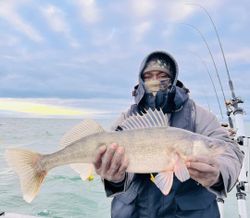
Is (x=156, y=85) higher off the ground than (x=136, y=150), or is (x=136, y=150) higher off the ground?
(x=156, y=85)

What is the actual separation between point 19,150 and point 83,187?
8.81 m

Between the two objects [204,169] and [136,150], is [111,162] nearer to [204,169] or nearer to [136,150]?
[136,150]

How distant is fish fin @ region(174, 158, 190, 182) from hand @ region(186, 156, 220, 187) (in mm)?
23

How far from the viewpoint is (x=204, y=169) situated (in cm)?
221

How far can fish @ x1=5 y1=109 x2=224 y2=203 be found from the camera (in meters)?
2.33

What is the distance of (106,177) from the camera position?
103 inches

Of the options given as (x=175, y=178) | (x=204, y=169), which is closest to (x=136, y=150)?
(x=175, y=178)

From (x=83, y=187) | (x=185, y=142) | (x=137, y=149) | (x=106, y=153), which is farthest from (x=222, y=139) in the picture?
(x=83, y=187)

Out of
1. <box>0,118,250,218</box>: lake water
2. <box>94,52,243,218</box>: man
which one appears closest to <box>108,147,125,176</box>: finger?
<box>94,52,243,218</box>: man

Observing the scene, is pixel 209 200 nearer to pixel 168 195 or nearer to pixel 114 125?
pixel 168 195

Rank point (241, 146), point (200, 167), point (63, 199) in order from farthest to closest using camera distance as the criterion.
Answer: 1. point (63, 199)
2. point (241, 146)
3. point (200, 167)

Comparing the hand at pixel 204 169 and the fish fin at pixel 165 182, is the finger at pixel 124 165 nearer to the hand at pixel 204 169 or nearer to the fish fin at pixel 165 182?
the fish fin at pixel 165 182

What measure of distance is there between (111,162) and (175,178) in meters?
0.44

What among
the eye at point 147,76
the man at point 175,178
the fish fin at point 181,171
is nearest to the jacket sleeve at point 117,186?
the man at point 175,178
